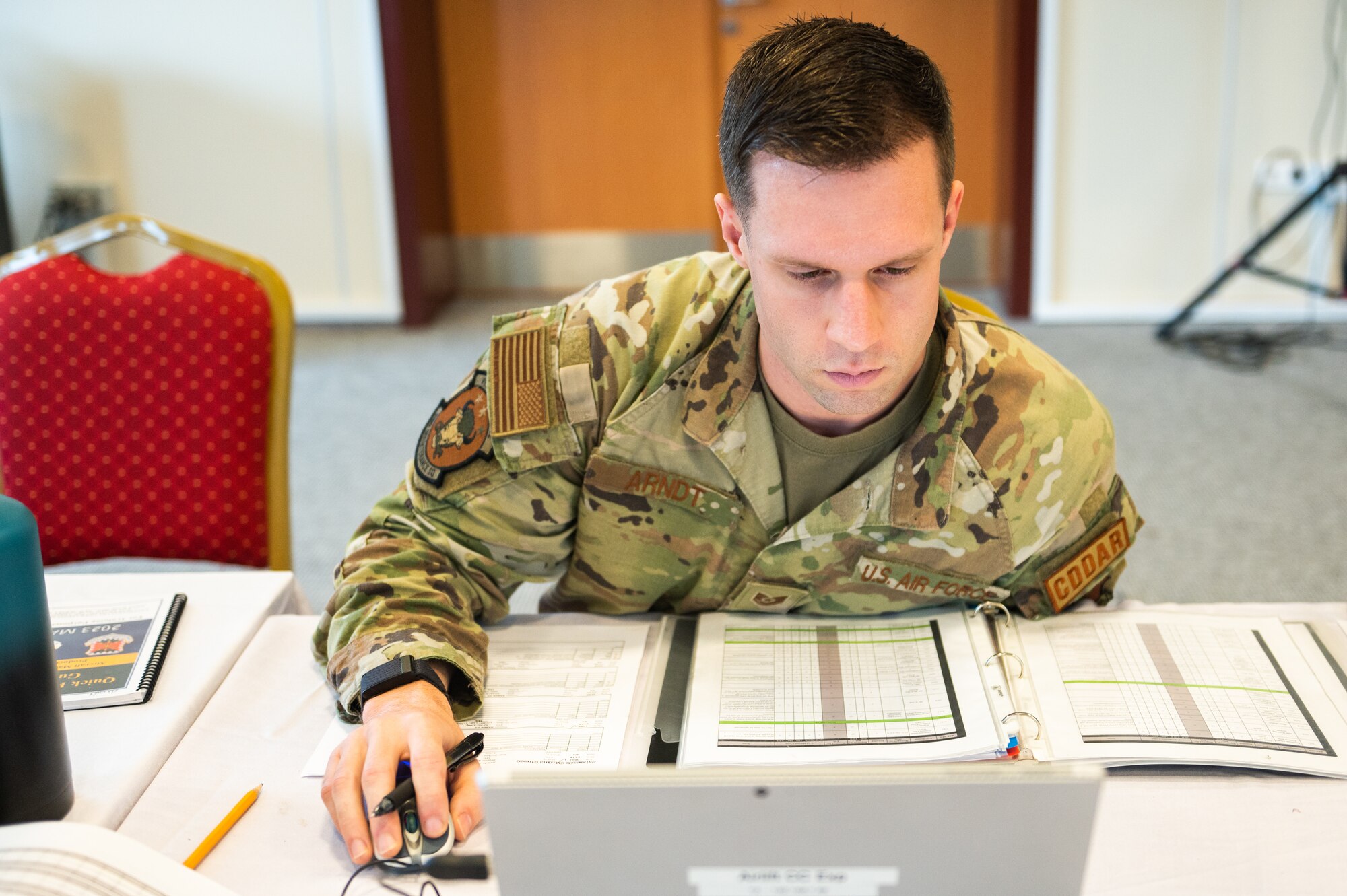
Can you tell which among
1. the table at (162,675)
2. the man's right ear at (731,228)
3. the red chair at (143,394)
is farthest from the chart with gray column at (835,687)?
the red chair at (143,394)

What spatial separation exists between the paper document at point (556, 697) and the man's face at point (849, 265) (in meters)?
0.30

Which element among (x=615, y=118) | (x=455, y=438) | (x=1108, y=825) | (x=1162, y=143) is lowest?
(x=1108, y=825)

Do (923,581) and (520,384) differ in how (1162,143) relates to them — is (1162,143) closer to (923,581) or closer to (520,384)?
(923,581)

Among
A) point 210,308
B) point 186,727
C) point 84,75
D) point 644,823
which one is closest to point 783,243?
point 644,823

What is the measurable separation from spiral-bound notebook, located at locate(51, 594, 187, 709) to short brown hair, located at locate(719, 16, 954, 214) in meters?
0.66

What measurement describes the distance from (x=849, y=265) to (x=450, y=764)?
0.50 meters

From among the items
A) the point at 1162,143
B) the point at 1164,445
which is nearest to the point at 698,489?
the point at 1164,445

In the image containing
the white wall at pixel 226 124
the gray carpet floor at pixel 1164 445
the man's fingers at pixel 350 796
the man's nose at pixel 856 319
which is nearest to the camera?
the man's fingers at pixel 350 796

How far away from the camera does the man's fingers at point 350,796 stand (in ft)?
2.84

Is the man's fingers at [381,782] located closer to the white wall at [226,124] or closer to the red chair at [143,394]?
the red chair at [143,394]

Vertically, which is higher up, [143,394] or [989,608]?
[143,394]

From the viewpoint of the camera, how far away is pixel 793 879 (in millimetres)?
676

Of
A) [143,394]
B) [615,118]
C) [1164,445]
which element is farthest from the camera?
[615,118]

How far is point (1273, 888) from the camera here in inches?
32.3
